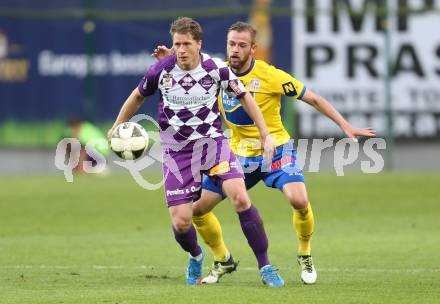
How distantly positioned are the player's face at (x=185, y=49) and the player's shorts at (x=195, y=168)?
2.32 ft

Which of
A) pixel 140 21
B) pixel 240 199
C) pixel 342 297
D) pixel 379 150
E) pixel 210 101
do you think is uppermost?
pixel 140 21

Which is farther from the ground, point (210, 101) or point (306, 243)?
point (210, 101)

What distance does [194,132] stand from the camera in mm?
10062

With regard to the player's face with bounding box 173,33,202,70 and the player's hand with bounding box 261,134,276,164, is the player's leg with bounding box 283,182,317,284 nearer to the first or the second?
the player's hand with bounding box 261,134,276,164

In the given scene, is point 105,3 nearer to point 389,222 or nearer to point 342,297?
point 389,222

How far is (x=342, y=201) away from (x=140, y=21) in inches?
343

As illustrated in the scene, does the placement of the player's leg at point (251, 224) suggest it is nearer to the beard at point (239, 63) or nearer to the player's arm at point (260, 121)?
the player's arm at point (260, 121)

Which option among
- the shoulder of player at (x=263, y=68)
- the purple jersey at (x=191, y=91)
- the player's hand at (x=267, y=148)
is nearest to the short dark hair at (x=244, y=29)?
the shoulder of player at (x=263, y=68)

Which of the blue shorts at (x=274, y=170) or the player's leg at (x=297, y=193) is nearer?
the player's leg at (x=297, y=193)

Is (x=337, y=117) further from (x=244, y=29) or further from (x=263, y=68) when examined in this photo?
(x=244, y=29)

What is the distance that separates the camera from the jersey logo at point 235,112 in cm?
1065

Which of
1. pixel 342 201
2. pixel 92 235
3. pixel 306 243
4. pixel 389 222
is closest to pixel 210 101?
pixel 306 243

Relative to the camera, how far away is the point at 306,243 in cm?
1053

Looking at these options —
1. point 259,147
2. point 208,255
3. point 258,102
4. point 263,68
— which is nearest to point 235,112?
point 258,102
